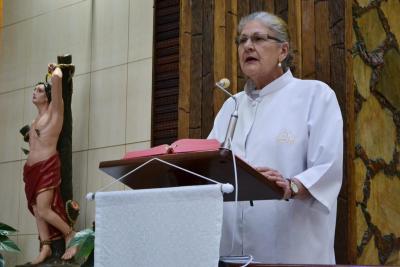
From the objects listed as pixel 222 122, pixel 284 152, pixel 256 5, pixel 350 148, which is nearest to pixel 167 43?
pixel 256 5

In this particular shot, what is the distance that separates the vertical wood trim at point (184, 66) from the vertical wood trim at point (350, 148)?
4.03 feet

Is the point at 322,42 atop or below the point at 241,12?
below

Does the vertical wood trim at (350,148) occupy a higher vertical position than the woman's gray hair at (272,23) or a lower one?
lower

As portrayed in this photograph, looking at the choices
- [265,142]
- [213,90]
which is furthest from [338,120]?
[213,90]

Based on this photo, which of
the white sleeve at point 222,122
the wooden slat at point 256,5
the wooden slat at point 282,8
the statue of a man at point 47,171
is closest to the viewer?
the white sleeve at point 222,122

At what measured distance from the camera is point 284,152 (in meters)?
2.92

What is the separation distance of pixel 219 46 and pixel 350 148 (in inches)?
51.0

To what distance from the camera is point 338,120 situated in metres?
2.85

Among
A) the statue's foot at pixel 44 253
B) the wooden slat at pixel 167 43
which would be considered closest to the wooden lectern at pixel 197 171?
the wooden slat at pixel 167 43

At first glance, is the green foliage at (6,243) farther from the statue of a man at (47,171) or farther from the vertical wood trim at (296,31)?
the vertical wood trim at (296,31)

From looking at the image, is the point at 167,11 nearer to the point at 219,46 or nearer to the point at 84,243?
the point at 219,46

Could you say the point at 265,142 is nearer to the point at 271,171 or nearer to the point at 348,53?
the point at 271,171

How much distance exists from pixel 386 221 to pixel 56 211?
2.60 metres

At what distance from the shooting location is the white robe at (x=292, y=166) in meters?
2.81
